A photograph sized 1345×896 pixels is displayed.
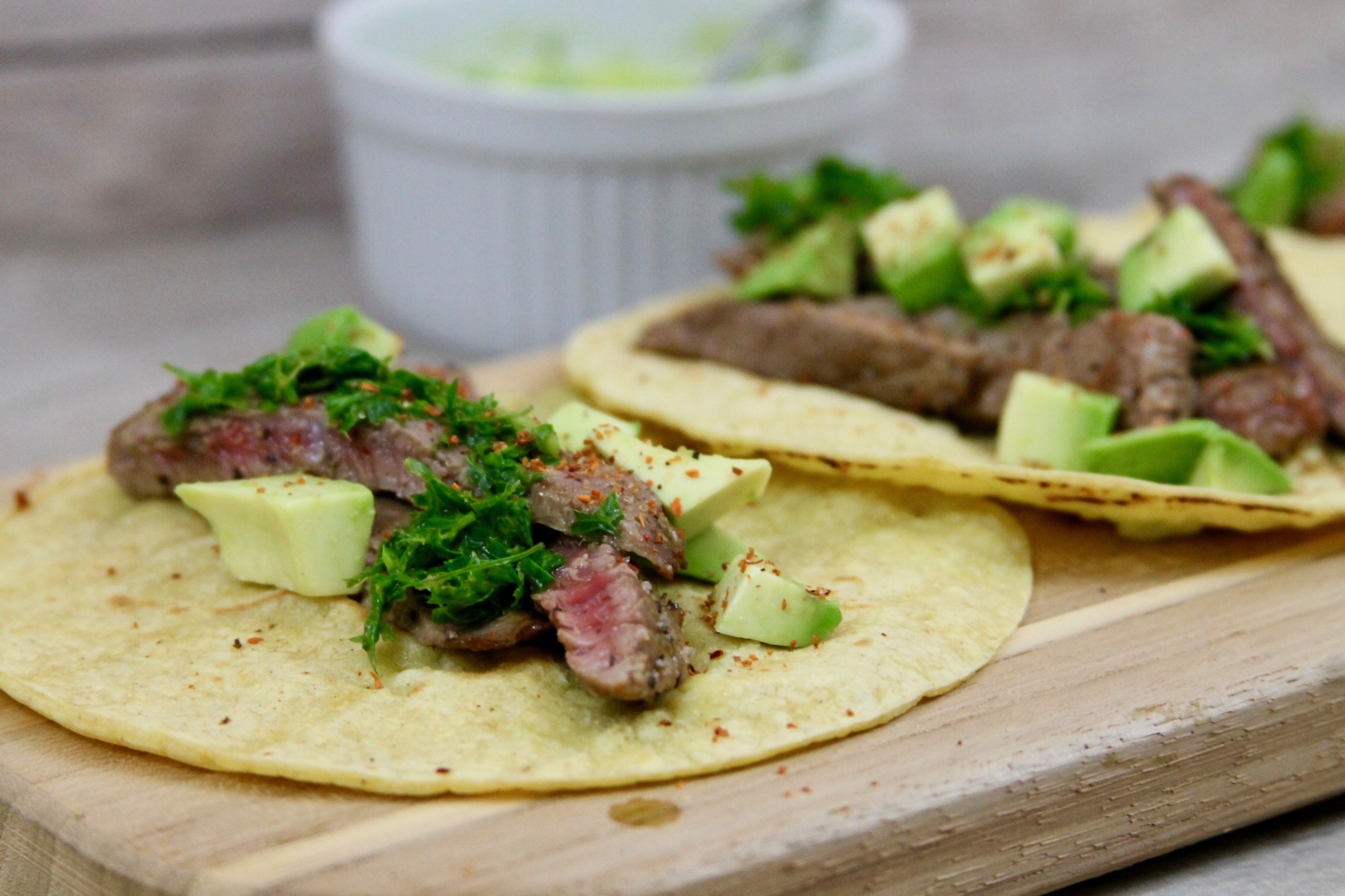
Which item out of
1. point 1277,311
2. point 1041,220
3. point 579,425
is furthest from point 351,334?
point 1277,311

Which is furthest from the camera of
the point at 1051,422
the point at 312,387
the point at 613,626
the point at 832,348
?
the point at 832,348

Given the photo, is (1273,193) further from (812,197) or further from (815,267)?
(815,267)

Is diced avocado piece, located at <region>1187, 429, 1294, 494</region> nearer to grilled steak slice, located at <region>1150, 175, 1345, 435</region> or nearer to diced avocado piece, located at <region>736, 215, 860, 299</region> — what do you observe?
grilled steak slice, located at <region>1150, 175, 1345, 435</region>

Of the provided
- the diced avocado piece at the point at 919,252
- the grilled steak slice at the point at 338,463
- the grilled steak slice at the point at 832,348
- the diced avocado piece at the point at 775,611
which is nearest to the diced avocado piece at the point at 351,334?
the grilled steak slice at the point at 338,463

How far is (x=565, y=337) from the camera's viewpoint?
5285mm

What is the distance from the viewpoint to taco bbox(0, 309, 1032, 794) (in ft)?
8.61

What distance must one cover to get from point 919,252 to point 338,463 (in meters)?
1.89

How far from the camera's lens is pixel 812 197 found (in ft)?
14.8

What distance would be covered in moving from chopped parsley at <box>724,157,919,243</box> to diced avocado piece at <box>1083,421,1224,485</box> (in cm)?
128

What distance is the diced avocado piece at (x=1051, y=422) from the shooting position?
3609mm

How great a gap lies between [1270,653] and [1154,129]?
18.2 feet

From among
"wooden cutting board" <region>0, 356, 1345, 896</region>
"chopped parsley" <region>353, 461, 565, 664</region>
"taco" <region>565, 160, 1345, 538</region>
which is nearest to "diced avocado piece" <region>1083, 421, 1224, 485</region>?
"taco" <region>565, 160, 1345, 538</region>

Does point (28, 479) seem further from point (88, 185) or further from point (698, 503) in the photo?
point (88, 185)

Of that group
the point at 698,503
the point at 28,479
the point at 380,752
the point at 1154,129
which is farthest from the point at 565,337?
the point at 1154,129
